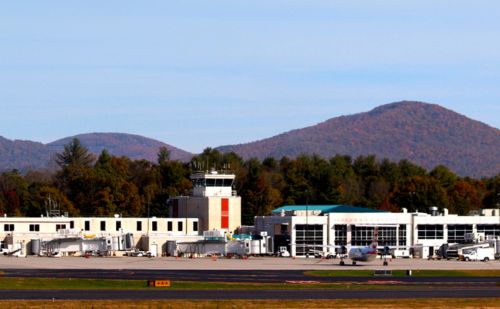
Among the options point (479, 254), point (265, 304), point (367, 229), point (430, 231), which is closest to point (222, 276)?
point (265, 304)

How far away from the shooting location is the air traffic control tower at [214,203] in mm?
193375

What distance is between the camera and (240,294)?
9019 cm

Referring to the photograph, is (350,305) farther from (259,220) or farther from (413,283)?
(259,220)

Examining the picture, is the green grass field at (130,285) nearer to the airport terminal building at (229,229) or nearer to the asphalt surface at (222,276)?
the asphalt surface at (222,276)

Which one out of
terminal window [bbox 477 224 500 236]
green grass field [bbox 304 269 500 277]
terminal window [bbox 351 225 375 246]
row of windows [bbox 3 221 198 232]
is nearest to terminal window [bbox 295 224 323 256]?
terminal window [bbox 351 225 375 246]

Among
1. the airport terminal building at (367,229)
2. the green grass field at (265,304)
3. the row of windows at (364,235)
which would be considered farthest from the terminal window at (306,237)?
the green grass field at (265,304)

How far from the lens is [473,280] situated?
115062 millimetres

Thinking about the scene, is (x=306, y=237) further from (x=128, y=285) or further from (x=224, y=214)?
(x=128, y=285)

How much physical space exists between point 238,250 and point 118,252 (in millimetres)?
19928

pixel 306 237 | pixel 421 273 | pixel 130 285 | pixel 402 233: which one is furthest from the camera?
pixel 402 233

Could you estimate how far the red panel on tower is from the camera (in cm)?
19375

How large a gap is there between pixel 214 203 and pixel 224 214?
2.73 metres

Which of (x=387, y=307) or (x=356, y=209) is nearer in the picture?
(x=387, y=307)

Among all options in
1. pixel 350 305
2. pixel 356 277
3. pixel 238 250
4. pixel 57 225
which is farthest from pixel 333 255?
pixel 350 305
